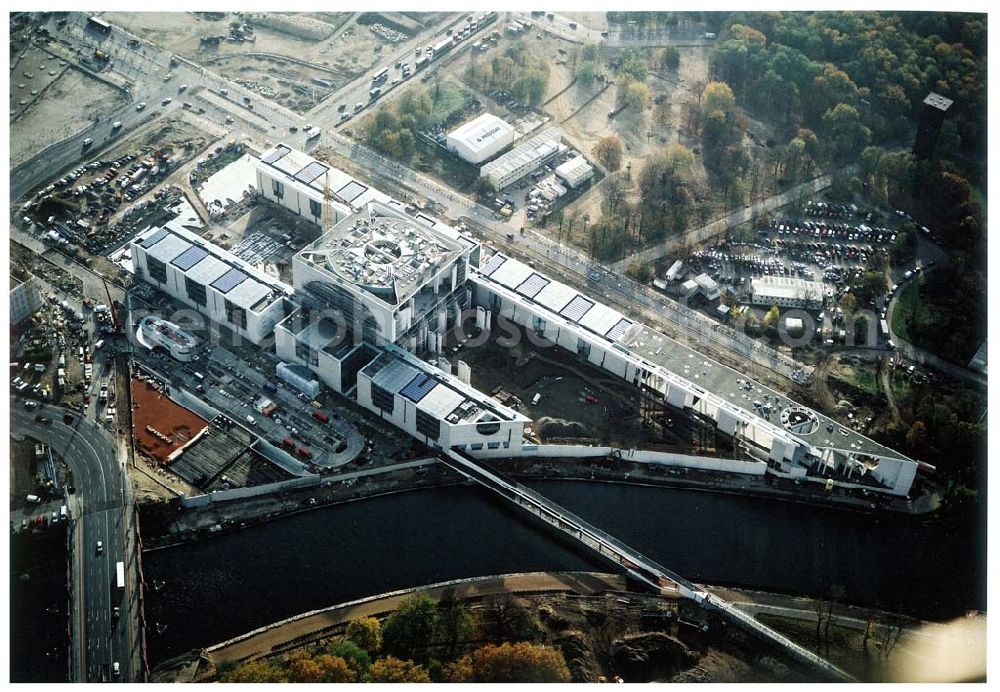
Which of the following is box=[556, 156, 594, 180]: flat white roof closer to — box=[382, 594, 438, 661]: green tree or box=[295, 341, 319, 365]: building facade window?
box=[295, 341, 319, 365]: building facade window

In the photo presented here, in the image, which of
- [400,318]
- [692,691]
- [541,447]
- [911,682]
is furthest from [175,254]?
[911,682]

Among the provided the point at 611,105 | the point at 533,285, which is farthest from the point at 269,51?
the point at 533,285

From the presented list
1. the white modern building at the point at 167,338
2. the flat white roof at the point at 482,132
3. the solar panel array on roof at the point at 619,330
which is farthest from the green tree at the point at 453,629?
the flat white roof at the point at 482,132

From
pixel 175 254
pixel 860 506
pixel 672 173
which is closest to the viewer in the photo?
pixel 860 506

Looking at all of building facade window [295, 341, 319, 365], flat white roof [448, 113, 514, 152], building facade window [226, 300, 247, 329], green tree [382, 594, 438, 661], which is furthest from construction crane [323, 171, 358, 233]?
green tree [382, 594, 438, 661]

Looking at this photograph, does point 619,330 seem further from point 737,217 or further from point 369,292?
point 737,217

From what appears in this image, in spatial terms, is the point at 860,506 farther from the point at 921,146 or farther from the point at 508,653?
the point at 921,146
